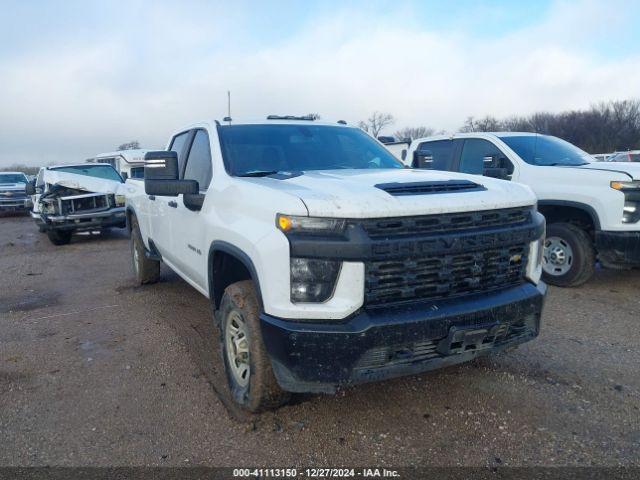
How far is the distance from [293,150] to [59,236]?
9149 mm

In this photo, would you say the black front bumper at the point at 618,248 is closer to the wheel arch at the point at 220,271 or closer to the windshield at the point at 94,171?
the wheel arch at the point at 220,271

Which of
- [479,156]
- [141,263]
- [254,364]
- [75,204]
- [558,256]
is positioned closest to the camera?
[254,364]

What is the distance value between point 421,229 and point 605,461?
1.58 meters

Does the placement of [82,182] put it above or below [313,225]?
below

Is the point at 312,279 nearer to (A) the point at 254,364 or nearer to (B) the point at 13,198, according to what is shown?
(A) the point at 254,364

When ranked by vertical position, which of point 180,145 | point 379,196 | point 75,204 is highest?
point 180,145

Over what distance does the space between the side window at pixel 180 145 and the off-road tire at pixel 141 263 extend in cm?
155

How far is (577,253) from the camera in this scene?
19.5 ft

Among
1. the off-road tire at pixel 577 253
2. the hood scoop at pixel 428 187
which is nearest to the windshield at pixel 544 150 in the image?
the off-road tire at pixel 577 253

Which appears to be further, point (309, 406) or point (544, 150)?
point (544, 150)

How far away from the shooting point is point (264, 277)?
2.79 m

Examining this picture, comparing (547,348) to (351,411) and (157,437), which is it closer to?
(351,411)

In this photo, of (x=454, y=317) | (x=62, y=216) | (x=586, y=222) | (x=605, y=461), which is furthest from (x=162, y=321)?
(x=62, y=216)

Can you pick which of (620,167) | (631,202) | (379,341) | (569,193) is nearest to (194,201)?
(379,341)
